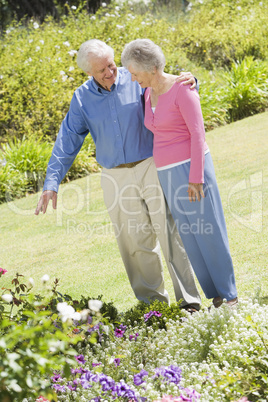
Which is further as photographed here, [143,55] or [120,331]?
[120,331]

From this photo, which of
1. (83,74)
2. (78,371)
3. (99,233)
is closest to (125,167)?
(78,371)

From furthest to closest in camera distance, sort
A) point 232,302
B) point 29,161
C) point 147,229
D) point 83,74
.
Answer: point 83,74
point 29,161
point 147,229
point 232,302

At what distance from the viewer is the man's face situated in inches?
135

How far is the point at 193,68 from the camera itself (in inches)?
468

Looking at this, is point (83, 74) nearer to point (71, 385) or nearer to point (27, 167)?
point (27, 167)

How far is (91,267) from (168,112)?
7.59 feet

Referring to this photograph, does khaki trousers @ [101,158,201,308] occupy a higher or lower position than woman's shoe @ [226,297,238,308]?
higher

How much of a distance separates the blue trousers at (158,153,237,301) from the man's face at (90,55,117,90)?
0.70m

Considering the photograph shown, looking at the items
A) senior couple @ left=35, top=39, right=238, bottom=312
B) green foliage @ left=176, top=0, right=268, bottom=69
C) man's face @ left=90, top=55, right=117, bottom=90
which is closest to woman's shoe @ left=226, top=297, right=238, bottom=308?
senior couple @ left=35, top=39, right=238, bottom=312

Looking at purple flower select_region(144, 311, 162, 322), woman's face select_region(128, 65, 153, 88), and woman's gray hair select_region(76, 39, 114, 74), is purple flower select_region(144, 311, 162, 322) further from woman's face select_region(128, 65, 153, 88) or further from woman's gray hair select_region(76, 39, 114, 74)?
woman's gray hair select_region(76, 39, 114, 74)

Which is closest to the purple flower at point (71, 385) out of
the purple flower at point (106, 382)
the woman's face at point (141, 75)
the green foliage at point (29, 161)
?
the purple flower at point (106, 382)

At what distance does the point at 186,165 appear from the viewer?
3396mm

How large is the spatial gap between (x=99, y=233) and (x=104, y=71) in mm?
2973

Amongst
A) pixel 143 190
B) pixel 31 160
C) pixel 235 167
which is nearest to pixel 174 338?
pixel 143 190
